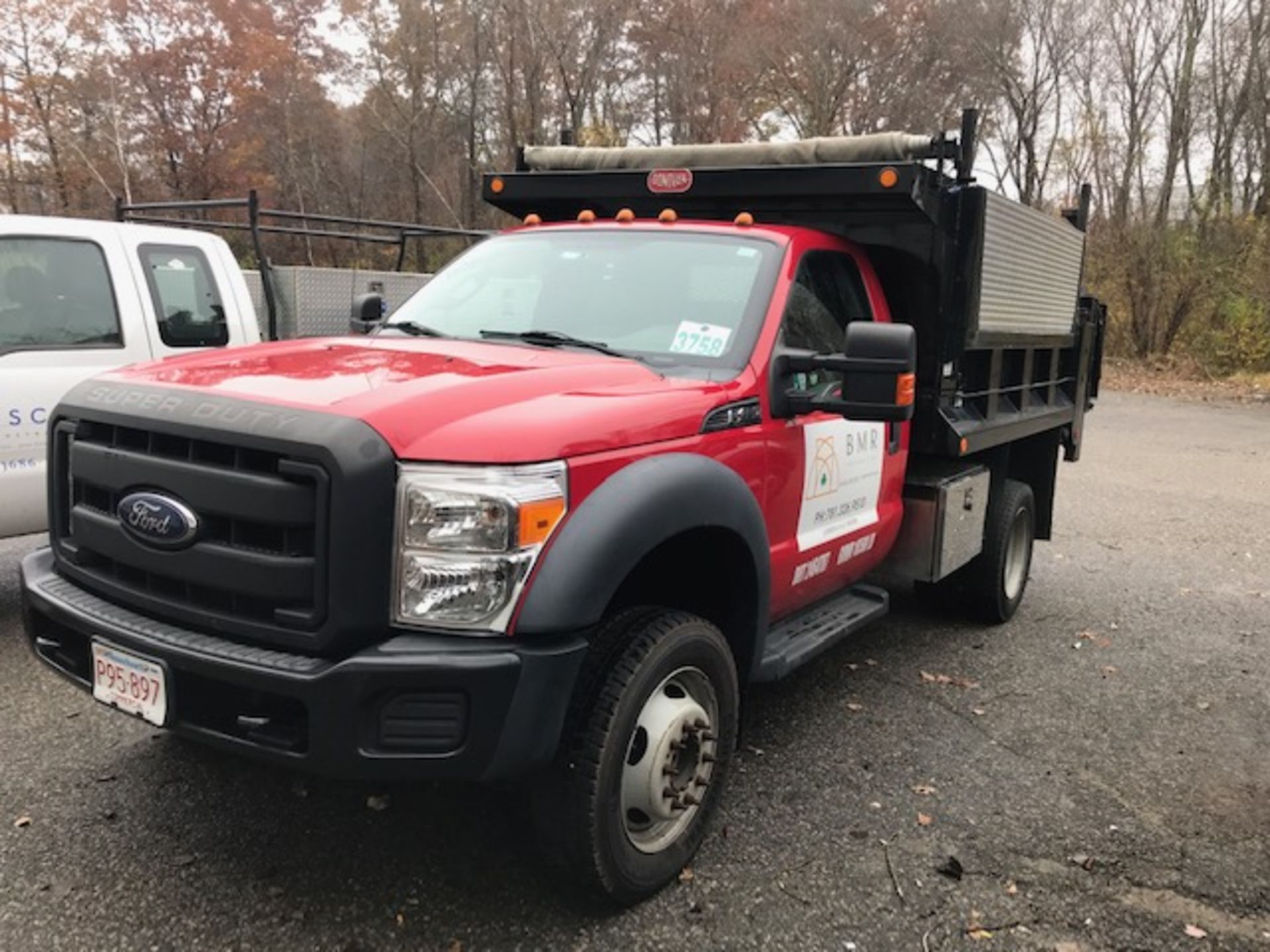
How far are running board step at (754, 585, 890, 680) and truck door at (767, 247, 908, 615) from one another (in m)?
0.07

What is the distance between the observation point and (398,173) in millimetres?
29484

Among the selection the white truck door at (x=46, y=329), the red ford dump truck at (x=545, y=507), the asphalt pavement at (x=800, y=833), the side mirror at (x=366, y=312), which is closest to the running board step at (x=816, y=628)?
the red ford dump truck at (x=545, y=507)

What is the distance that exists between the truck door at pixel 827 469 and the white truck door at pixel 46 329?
11.9 ft

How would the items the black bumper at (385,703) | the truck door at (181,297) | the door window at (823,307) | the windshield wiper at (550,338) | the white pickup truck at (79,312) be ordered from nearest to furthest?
the black bumper at (385,703) < the windshield wiper at (550,338) < the door window at (823,307) < the white pickup truck at (79,312) < the truck door at (181,297)

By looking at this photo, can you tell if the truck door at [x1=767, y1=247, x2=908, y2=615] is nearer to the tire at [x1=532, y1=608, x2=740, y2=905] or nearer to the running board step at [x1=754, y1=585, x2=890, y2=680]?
the running board step at [x1=754, y1=585, x2=890, y2=680]

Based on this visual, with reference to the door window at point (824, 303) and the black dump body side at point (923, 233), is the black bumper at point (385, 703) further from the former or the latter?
the black dump body side at point (923, 233)

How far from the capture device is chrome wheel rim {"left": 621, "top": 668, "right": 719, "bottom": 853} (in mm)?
2973

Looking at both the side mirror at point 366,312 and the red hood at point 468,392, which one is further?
the side mirror at point 366,312

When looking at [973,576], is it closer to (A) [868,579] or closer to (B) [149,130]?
(A) [868,579]

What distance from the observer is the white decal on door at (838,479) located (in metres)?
3.86

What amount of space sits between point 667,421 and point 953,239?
231 cm

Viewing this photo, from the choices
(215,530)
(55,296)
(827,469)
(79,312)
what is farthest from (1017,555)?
(55,296)

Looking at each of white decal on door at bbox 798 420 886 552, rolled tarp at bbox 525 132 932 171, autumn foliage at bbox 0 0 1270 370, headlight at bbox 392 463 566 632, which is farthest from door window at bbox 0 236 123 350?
autumn foliage at bbox 0 0 1270 370

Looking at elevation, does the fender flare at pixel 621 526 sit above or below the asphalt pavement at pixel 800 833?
above
